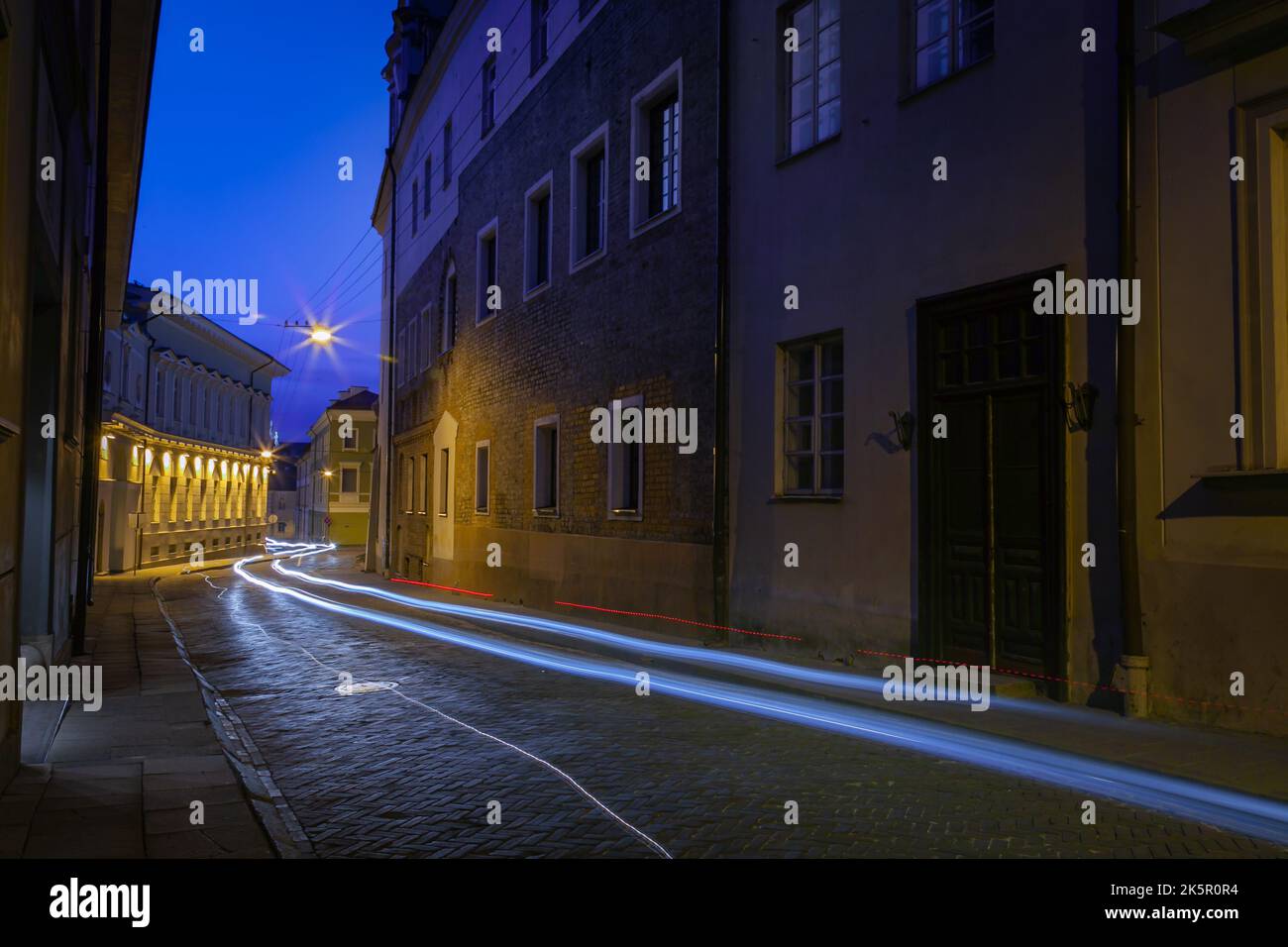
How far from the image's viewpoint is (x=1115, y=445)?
25.6 ft

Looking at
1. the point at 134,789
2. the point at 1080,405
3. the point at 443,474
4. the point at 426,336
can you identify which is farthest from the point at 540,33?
the point at 134,789

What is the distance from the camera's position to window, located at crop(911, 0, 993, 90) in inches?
369

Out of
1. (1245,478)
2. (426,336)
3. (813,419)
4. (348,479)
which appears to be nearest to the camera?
(1245,478)

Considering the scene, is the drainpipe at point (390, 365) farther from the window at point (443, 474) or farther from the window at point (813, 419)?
the window at point (813, 419)

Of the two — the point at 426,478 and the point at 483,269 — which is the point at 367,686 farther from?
the point at 426,478

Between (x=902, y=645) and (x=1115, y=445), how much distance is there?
9.80ft

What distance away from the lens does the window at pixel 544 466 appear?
18.7 m

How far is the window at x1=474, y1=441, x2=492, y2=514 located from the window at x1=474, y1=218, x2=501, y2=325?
2.94 meters

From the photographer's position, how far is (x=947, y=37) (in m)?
9.76

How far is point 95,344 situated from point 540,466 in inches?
319

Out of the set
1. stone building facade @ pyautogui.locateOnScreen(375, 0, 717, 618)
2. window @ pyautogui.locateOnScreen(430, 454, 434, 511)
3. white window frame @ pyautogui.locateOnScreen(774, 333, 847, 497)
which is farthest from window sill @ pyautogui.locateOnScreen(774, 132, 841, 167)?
window @ pyautogui.locateOnScreen(430, 454, 434, 511)

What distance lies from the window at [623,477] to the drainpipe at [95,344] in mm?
7100

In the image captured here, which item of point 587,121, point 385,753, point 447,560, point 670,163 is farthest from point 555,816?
point 447,560
